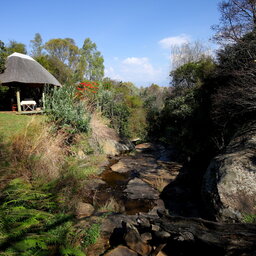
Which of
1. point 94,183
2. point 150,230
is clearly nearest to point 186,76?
point 94,183

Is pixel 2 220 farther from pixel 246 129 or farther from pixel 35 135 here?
pixel 246 129

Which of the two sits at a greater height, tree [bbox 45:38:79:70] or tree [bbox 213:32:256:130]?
tree [bbox 45:38:79:70]

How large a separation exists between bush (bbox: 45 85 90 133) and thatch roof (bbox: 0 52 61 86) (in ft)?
17.8

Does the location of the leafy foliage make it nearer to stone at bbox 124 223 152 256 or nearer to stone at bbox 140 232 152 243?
stone at bbox 124 223 152 256

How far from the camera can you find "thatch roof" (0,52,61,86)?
39.2 ft

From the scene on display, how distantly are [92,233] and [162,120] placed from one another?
11.8 metres

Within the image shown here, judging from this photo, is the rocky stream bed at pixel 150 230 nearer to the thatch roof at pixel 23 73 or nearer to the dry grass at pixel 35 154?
the dry grass at pixel 35 154

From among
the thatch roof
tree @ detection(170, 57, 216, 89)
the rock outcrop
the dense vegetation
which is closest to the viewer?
the dense vegetation

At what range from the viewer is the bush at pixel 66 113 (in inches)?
302

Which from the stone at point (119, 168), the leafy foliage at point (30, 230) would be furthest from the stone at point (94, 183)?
the leafy foliage at point (30, 230)

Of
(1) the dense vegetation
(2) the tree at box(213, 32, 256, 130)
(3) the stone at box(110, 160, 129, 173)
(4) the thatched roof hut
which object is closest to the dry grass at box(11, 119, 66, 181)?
(1) the dense vegetation

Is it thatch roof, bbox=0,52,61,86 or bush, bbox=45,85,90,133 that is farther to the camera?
thatch roof, bbox=0,52,61,86

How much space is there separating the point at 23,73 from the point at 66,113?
750 cm

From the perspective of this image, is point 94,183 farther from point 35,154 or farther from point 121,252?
point 121,252
